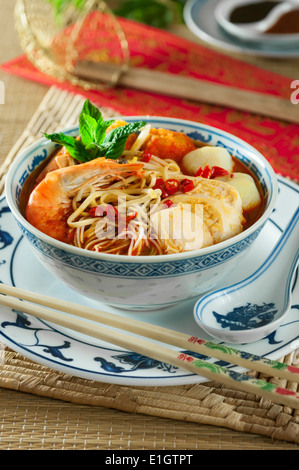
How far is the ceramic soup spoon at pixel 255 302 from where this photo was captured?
149cm

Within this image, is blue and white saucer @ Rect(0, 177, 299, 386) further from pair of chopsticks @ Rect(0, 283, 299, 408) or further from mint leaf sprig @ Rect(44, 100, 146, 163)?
mint leaf sprig @ Rect(44, 100, 146, 163)

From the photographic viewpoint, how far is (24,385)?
1.50 meters

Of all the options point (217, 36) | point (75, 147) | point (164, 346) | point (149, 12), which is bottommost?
point (164, 346)

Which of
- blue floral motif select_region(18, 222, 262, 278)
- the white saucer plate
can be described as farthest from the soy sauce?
blue floral motif select_region(18, 222, 262, 278)

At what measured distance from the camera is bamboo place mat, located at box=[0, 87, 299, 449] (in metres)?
1.39

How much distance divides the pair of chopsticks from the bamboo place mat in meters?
0.10

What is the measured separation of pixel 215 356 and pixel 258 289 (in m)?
0.34

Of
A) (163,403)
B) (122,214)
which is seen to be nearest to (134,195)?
(122,214)

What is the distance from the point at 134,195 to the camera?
1.71m

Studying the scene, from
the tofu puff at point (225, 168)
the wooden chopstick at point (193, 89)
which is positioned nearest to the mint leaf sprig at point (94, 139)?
the tofu puff at point (225, 168)

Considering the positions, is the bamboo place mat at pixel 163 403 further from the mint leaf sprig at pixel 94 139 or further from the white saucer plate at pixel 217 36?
A: the white saucer plate at pixel 217 36

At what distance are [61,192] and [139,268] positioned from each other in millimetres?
369

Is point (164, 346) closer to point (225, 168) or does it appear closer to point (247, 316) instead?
point (247, 316)

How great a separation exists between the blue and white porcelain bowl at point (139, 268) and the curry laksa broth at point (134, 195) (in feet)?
0.18
